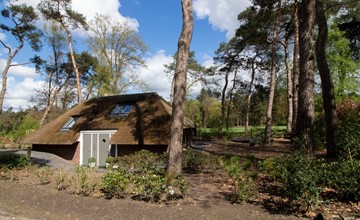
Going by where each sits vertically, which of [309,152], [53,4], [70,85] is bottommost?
[309,152]

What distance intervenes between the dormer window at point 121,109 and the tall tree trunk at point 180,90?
10500 mm

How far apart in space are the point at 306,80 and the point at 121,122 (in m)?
11.9

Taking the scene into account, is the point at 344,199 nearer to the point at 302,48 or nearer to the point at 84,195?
the point at 302,48

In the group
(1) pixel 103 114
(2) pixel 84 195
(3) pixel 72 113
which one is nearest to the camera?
(2) pixel 84 195

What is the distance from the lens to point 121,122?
59.3 ft

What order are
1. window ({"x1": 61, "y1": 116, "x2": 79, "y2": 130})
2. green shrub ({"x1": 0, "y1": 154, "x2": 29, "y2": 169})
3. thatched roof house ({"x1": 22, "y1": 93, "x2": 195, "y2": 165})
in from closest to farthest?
1. green shrub ({"x1": 0, "y1": 154, "x2": 29, "y2": 169})
2. thatched roof house ({"x1": 22, "y1": 93, "x2": 195, "y2": 165})
3. window ({"x1": 61, "y1": 116, "x2": 79, "y2": 130})

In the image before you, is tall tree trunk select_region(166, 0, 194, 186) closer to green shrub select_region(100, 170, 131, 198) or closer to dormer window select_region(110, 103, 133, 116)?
green shrub select_region(100, 170, 131, 198)

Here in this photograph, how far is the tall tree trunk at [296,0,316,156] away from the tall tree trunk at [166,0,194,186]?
13.0 ft

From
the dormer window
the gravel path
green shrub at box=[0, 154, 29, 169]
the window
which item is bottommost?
the gravel path

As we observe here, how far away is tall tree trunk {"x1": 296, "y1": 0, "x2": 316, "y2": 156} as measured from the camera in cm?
919

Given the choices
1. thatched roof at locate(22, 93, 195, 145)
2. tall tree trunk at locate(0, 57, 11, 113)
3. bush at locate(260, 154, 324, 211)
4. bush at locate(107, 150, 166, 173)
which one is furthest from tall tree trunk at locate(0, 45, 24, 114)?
bush at locate(260, 154, 324, 211)

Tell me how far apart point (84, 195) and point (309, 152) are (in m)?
7.12

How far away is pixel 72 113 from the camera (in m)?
21.6

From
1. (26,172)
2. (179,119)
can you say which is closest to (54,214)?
(179,119)
